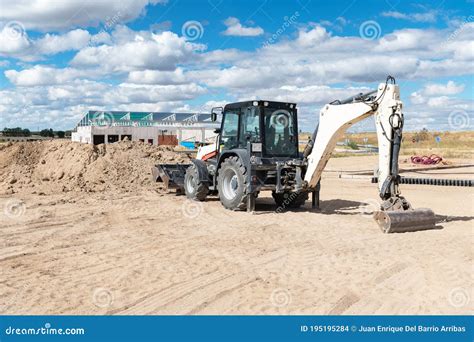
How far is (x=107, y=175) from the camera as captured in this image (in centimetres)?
1733

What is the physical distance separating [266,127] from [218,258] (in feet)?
16.1

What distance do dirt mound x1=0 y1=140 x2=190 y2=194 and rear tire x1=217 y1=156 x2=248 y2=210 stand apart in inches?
165

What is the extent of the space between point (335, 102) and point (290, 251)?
3871 mm

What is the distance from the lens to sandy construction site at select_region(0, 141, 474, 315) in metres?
5.97

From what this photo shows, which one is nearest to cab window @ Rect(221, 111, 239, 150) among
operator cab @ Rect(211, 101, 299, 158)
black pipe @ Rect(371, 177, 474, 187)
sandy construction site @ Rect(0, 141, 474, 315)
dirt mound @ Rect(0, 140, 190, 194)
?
operator cab @ Rect(211, 101, 299, 158)

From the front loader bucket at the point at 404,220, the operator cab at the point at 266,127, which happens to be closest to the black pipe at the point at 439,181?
the operator cab at the point at 266,127

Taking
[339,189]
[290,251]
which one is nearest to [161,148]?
[339,189]

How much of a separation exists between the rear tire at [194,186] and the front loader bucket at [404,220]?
16.5 ft

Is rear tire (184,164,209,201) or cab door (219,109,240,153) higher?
cab door (219,109,240,153)

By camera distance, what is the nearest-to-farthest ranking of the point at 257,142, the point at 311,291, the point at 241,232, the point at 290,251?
the point at 311,291, the point at 290,251, the point at 241,232, the point at 257,142

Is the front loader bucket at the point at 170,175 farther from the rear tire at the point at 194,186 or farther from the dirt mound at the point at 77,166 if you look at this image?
the dirt mound at the point at 77,166

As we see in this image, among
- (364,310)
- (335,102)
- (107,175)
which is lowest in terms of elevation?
(364,310)

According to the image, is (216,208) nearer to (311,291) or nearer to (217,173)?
(217,173)

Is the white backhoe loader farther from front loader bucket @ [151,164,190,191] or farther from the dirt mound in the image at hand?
the dirt mound
